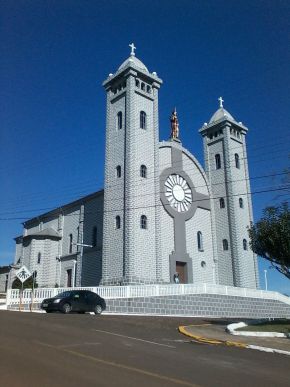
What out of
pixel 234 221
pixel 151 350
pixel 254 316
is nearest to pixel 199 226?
pixel 234 221

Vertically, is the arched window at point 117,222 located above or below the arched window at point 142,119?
below

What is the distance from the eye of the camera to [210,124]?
48.6m

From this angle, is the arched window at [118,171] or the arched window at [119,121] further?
the arched window at [119,121]

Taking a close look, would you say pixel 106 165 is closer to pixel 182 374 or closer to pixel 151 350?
pixel 151 350

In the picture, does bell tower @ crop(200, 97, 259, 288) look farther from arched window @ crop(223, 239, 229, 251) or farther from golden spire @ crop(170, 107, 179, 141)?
golden spire @ crop(170, 107, 179, 141)

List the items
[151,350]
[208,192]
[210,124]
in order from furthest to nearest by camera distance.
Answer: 1. [210,124]
2. [208,192]
3. [151,350]

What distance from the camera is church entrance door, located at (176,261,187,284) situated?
38.6 metres

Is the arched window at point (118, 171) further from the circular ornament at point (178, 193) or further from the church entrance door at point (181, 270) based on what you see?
the church entrance door at point (181, 270)

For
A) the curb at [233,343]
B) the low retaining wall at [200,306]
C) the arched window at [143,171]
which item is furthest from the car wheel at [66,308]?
the arched window at [143,171]

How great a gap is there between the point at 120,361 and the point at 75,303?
49.3 ft

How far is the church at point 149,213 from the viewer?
34.6m

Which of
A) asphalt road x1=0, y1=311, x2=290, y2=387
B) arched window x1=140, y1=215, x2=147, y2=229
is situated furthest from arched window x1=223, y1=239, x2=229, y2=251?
asphalt road x1=0, y1=311, x2=290, y2=387

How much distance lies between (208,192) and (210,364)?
36.6 metres

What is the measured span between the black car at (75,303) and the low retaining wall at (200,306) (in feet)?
8.25
